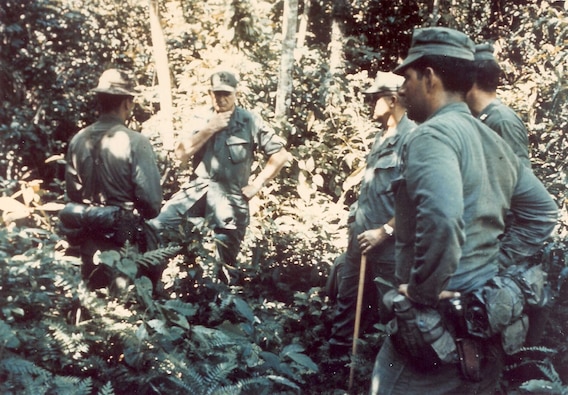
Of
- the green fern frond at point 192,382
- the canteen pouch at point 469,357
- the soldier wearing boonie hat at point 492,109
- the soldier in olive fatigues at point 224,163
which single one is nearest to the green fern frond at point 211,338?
the green fern frond at point 192,382

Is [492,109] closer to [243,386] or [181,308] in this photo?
[181,308]

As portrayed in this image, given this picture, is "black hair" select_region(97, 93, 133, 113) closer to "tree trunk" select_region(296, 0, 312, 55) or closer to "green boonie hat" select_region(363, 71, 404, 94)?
"green boonie hat" select_region(363, 71, 404, 94)

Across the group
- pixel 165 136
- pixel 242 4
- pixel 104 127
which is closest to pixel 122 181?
pixel 104 127

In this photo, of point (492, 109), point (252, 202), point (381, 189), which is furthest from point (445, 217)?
point (252, 202)

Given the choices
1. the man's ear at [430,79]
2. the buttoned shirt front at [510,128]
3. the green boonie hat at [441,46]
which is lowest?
the buttoned shirt front at [510,128]

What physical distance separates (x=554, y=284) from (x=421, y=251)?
330cm

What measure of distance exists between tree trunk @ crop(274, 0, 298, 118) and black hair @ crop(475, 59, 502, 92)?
5194 millimetres

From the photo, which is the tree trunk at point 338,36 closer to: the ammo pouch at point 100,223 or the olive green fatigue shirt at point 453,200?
the ammo pouch at point 100,223

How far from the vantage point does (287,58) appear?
930cm

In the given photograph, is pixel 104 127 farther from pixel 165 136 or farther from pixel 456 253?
pixel 165 136

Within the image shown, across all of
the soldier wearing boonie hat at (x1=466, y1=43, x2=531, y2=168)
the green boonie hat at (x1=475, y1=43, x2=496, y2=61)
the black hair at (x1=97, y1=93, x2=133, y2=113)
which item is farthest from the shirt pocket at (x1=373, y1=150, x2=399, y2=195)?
the black hair at (x1=97, y1=93, x2=133, y2=113)

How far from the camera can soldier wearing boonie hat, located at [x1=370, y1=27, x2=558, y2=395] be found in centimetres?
228

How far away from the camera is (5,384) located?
223cm

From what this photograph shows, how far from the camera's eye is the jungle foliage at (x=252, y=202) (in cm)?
273
